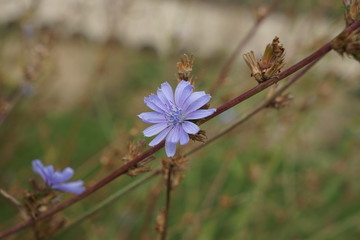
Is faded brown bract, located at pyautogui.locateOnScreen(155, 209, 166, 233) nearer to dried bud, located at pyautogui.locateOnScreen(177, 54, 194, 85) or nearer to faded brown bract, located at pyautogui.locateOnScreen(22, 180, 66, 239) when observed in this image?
faded brown bract, located at pyautogui.locateOnScreen(22, 180, 66, 239)

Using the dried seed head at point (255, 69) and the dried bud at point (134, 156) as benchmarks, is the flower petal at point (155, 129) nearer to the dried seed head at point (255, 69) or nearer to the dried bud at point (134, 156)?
the dried bud at point (134, 156)

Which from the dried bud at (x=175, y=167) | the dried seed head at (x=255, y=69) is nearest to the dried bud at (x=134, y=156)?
the dried bud at (x=175, y=167)

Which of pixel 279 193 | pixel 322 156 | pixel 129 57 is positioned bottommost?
pixel 279 193

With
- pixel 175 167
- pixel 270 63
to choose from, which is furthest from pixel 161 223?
pixel 270 63

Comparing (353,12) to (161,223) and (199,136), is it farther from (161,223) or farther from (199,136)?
(161,223)

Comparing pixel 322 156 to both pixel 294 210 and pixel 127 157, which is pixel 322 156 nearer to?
pixel 294 210

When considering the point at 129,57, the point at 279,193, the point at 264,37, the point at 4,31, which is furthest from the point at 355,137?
the point at 264,37
